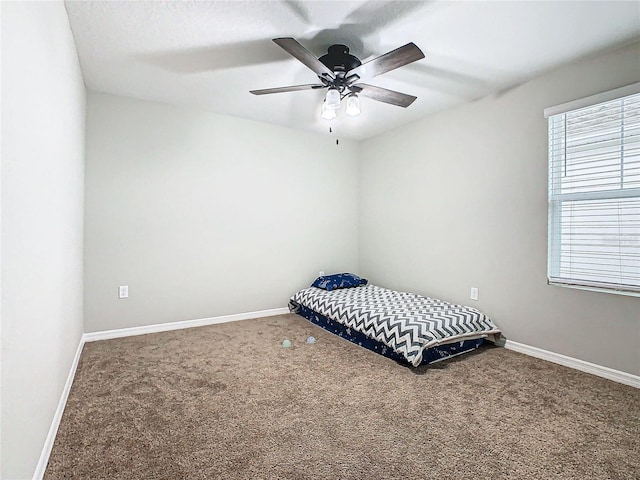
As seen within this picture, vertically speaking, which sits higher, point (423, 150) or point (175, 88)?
point (175, 88)

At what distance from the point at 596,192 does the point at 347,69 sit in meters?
2.01

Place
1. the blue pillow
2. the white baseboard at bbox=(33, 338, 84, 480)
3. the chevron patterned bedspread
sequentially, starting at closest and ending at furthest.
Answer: the white baseboard at bbox=(33, 338, 84, 480), the chevron patterned bedspread, the blue pillow

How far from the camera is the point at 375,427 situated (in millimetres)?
1804

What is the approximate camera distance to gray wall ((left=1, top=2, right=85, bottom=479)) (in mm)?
1043

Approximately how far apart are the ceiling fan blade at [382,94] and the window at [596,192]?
3.81ft

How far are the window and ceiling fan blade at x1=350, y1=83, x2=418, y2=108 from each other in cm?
116

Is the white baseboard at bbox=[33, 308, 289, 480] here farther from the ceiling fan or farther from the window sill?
the window sill

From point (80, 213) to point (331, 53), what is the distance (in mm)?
2359

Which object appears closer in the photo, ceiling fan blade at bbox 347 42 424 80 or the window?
ceiling fan blade at bbox 347 42 424 80

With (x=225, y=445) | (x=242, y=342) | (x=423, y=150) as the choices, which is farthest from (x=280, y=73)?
(x=225, y=445)

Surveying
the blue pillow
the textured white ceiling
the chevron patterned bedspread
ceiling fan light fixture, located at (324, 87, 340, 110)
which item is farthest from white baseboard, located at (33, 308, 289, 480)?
ceiling fan light fixture, located at (324, 87, 340, 110)

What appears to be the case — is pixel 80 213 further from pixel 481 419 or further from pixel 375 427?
pixel 481 419

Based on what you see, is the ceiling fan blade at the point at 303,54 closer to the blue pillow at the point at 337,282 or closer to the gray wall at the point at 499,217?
the gray wall at the point at 499,217

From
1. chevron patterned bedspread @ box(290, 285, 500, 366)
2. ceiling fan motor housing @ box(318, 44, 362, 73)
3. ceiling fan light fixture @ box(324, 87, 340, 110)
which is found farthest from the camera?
chevron patterned bedspread @ box(290, 285, 500, 366)
